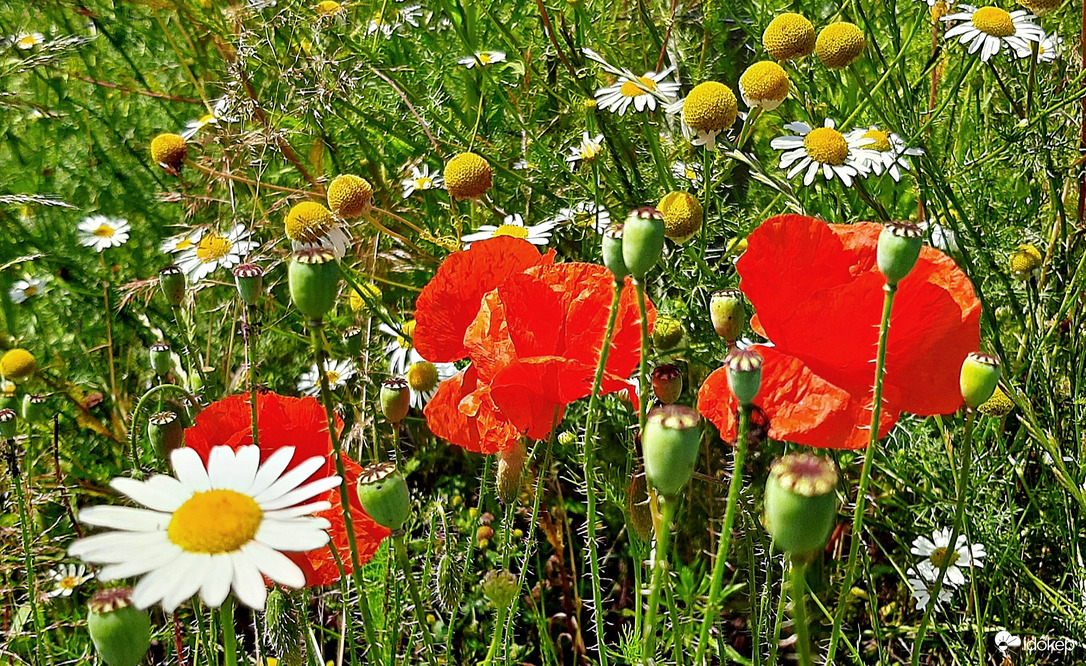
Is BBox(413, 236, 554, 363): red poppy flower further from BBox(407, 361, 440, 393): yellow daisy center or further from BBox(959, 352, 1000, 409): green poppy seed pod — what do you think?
BBox(407, 361, 440, 393): yellow daisy center

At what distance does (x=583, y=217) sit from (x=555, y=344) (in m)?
0.80

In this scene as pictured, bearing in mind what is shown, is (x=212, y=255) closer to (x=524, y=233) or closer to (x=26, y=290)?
(x=524, y=233)

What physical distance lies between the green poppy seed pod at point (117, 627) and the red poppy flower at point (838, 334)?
0.44 m

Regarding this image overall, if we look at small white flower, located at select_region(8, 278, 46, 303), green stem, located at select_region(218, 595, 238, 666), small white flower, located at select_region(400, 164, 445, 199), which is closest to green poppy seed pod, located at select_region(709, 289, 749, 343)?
green stem, located at select_region(218, 595, 238, 666)

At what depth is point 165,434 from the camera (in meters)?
0.93

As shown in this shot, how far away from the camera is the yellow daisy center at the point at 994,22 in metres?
1.59

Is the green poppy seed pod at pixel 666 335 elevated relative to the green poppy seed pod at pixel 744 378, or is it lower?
lower

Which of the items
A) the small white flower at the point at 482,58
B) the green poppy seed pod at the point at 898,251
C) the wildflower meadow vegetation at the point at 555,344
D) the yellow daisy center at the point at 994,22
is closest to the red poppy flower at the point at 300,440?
the wildflower meadow vegetation at the point at 555,344

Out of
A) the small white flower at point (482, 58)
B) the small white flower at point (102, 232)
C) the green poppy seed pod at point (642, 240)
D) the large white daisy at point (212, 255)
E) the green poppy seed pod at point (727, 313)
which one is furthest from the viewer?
the small white flower at point (102, 232)

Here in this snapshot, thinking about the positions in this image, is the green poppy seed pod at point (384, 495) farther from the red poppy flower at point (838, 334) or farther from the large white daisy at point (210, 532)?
the red poppy flower at point (838, 334)

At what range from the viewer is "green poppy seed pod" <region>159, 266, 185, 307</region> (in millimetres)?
1016

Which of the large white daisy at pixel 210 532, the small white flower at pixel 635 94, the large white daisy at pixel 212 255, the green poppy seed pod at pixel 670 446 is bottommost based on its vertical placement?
the large white daisy at pixel 212 255

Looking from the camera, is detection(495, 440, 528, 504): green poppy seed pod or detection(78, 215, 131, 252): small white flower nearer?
detection(495, 440, 528, 504): green poppy seed pod

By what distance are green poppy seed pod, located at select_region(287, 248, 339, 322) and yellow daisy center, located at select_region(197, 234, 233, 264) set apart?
1.25m
